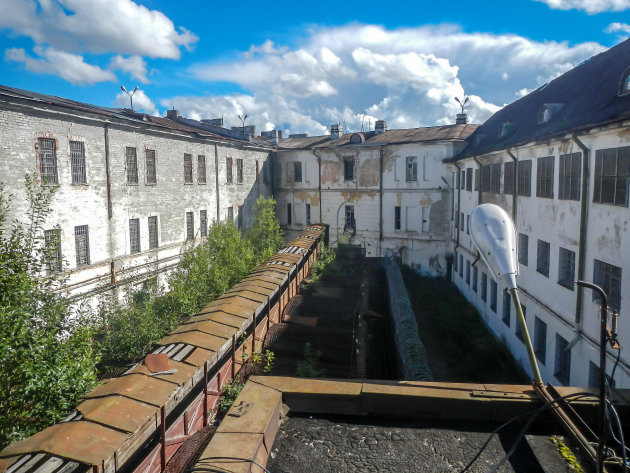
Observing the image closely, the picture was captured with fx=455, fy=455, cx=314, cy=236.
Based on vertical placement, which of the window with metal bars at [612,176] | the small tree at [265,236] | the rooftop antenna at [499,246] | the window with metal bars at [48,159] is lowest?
the small tree at [265,236]

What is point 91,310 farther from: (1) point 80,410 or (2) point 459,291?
(2) point 459,291

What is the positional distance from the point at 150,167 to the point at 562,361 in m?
17.7

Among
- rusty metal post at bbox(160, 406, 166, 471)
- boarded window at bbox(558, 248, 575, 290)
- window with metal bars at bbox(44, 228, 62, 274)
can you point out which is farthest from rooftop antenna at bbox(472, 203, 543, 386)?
boarded window at bbox(558, 248, 575, 290)

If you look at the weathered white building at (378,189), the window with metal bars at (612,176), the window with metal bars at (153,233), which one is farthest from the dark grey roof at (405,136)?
the window with metal bars at (612,176)

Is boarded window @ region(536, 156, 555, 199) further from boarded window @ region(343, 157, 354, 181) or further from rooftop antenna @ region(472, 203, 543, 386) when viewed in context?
boarded window @ region(343, 157, 354, 181)

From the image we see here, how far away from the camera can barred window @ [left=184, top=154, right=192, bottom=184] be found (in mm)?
23062

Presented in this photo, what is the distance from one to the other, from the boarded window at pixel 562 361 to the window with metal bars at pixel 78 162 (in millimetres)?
16605

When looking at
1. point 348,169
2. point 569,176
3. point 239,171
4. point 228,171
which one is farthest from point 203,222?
point 569,176

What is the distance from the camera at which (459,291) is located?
80.2 ft

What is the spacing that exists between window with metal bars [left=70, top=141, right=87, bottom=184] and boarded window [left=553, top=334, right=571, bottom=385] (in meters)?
Answer: 16.6

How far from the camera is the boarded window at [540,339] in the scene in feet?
43.5

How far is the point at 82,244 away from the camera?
17172 millimetres

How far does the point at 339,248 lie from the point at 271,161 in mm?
10968

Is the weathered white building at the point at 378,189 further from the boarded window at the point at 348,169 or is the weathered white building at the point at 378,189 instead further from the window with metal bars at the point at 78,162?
the window with metal bars at the point at 78,162
